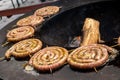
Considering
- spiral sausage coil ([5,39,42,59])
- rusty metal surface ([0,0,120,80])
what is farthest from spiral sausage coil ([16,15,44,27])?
spiral sausage coil ([5,39,42,59])

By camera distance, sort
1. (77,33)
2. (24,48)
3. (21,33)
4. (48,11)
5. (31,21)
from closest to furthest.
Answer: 1. (24,48)
2. (21,33)
3. (31,21)
4. (48,11)
5. (77,33)

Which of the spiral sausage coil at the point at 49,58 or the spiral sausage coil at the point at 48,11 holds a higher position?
the spiral sausage coil at the point at 48,11

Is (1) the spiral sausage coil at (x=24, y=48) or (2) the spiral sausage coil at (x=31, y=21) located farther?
(2) the spiral sausage coil at (x=31, y=21)

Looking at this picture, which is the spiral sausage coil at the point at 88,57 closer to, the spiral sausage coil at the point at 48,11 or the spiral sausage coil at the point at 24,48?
the spiral sausage coil at the point at 24,48

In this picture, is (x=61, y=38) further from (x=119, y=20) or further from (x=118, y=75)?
(x=118, y=75)

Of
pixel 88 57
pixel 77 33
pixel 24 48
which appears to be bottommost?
pixel 77 33

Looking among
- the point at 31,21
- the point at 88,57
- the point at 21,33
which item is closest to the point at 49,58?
the point at 88,57

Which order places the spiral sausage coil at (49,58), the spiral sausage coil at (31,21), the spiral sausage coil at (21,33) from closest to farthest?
1. the spiral sausage coil at (49,58)
2. the spiral sausage coil at (21,33)
3. the spiral sausage coil at (31,21)

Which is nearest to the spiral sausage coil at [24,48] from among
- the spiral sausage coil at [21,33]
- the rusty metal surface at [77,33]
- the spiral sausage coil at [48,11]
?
the rusty metal surface at [77,33]

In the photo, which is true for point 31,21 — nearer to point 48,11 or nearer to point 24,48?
point 48,11
